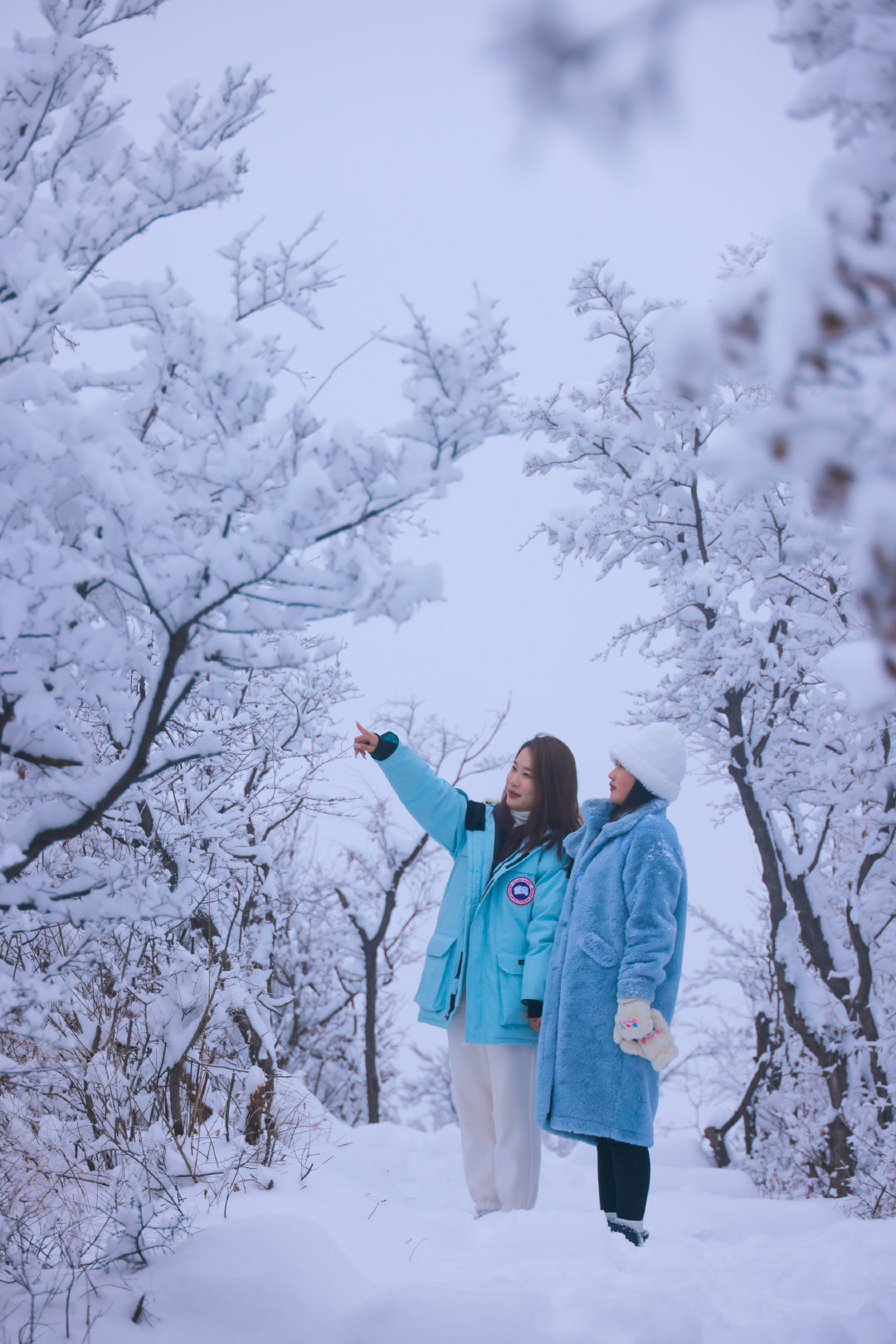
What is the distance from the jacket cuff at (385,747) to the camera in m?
3.06

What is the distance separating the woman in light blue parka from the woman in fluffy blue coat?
216 millimetres

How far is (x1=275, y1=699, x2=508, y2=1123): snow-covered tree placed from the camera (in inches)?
465

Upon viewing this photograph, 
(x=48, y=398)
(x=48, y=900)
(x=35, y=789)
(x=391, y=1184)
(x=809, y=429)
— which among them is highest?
(x=48, y=398)

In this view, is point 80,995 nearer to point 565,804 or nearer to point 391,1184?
point 565,804

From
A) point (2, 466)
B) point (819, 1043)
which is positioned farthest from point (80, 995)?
point (819, 1043)

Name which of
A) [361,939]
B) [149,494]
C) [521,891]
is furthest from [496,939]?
[361,939]

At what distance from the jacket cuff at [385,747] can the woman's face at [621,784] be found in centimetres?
Result: 81

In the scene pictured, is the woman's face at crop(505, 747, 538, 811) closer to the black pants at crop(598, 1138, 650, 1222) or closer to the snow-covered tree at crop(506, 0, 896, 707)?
the black pants at crop(598, 1138, 650, 1222)

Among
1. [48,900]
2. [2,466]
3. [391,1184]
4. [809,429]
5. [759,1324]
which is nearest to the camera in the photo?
[809,429]

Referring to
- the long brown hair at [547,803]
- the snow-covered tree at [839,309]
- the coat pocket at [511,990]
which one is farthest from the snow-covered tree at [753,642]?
the snow-covered tree at [839,309]

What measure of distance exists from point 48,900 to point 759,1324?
6.03 feet

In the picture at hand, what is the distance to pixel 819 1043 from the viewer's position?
5.56m

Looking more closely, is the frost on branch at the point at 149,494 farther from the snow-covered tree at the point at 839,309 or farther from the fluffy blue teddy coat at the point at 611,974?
the fluffy blue teddy coat at the point at 611,974

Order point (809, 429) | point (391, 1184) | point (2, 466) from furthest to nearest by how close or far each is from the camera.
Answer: point (391, 1184) → point (2, 466) → point (809, 429)
